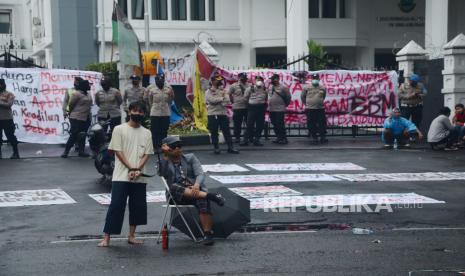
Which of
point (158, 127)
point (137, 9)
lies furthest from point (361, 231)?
point (137, 9)

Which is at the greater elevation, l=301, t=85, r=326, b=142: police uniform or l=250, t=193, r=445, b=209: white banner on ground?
l=301, t=85, r=326, b=142: police uniform

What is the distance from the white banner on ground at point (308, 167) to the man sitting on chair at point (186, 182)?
19.8 feet

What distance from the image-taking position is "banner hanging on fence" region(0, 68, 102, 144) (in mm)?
19031

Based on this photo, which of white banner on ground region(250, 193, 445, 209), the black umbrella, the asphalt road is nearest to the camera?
the asphalt road

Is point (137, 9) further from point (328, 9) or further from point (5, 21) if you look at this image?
point (5, 21)

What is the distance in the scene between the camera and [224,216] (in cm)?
895

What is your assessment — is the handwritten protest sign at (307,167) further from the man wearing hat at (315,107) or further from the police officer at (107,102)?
the man wearing hat at (315,107)

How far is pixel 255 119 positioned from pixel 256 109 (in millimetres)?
259

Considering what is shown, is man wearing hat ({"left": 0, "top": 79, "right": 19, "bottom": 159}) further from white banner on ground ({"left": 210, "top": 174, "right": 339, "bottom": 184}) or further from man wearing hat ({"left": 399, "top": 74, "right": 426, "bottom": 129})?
man wearing hat ({"left": 399, "top": 74, "right": 426, "bottom": 129})

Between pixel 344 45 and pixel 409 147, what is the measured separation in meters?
20.0

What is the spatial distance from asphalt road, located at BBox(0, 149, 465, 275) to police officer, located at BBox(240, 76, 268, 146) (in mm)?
6206

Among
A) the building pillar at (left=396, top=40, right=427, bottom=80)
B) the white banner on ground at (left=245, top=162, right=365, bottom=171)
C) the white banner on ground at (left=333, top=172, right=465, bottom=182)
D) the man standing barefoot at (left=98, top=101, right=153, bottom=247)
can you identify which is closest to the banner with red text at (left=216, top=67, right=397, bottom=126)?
the building pillar at (left=396, top=40, right=427, bottom=80)

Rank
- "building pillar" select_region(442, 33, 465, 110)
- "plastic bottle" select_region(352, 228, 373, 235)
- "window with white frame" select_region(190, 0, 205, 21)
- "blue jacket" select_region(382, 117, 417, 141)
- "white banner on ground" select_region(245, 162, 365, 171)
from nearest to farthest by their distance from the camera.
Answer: "plastic bottle" select_region(352, 228, 373, 235) → "white banner on ground" select_region(245, 162, 365, 171) → "blue jacket" select_region(382, 117, 417, 141) → "building pillar" select_region(442, 33, 465, 110) → "window with white frame" select_region(190, 0, 205, 21)

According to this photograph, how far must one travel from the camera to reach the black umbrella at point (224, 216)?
29.2 ft
